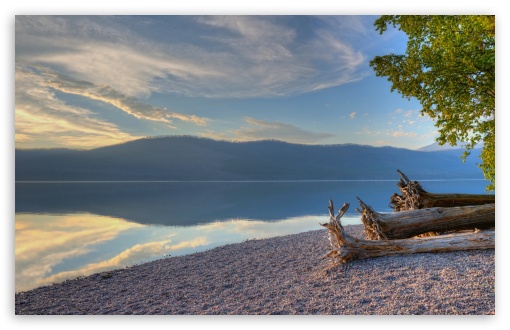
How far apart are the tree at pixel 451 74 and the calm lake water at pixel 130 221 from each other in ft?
10.3

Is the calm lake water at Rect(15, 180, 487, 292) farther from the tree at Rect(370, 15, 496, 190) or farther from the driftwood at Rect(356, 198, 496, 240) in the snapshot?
the driftwood at Rect(356, 198, 496, 240)

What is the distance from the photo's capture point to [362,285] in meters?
5.49

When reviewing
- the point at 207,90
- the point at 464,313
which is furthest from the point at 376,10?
the point at 464,313

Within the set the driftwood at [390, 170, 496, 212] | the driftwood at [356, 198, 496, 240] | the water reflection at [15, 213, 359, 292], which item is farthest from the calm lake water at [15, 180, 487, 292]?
the driftwood at [356, 198, 496, 240]

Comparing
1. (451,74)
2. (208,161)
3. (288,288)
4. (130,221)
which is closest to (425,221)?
(451,74)

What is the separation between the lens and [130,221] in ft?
35.1

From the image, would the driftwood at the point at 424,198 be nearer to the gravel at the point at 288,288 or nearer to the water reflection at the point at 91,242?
the gravel at the point at 288,288

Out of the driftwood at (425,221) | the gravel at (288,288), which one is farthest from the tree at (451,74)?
the gravel at (288,288)

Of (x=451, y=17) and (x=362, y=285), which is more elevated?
(x=451, y=17)

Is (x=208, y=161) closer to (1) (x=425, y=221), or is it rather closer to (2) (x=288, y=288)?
(2) (x=288, y=288)

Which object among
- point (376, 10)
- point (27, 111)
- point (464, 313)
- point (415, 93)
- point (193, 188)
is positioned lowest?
point (464, 313)

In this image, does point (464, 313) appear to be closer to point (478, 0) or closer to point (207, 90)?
point (478, 0)

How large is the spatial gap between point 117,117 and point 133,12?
2.23m

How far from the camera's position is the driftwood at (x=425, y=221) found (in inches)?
296
